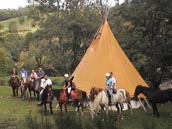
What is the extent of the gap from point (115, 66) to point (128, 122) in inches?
280

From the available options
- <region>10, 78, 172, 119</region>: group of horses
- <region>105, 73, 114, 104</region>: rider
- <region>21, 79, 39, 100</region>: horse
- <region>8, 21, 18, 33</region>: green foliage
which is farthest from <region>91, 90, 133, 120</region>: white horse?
<region>8, 21, 18, 33</region>: green foliage

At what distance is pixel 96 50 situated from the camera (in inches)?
1002

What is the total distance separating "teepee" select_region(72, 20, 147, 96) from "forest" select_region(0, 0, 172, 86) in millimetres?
2102

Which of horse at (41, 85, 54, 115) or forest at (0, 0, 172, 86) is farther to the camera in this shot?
forest at (0, 0, 172, 86)

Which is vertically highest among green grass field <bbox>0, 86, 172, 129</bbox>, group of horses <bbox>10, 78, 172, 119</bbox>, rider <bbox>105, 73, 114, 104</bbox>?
rider <bbox>105, 73, 114, 104</bbox>

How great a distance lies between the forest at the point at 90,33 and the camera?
84.0ft

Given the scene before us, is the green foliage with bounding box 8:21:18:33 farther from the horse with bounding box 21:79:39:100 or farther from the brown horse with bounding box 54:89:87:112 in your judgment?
the brown horse with bounding box 54:89:87:112

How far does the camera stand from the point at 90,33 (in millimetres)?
41594

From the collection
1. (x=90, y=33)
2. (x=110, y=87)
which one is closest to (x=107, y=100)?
(x=110, y=87)

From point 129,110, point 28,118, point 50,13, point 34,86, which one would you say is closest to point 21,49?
point 50,13

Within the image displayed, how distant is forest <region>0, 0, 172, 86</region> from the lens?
84.0 ft

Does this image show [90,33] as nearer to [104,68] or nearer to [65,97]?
[104,68]

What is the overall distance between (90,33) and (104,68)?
683 inches

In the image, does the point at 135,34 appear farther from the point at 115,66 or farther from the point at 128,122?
the point at 128,122
